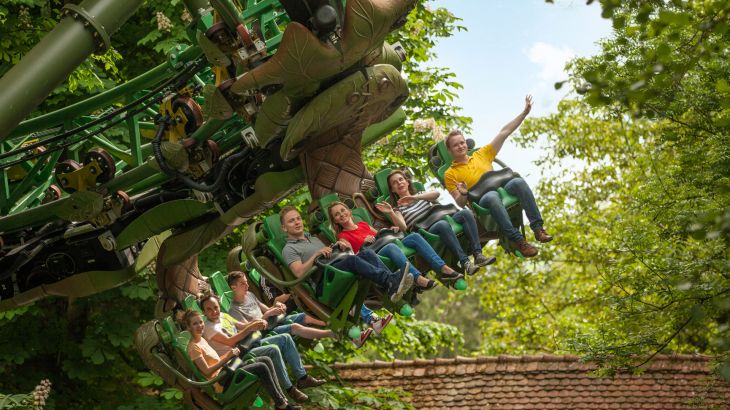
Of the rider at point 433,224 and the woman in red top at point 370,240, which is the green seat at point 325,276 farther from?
the rider at point 433,224

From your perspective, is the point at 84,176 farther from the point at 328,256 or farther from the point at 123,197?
the point at 328,256

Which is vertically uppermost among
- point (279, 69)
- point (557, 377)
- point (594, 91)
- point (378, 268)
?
point (279, 69)

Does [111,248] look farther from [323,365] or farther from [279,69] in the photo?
[323,365]

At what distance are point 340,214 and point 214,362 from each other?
178 cm

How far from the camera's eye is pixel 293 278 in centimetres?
952

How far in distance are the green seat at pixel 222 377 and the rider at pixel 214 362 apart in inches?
1.9

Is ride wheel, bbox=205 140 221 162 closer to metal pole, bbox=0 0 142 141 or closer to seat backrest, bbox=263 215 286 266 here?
seat backrest, bbox=263 215 286 266

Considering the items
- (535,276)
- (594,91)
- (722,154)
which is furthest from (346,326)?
(535,276)

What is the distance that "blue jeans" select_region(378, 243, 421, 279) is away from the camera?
30.0 ft

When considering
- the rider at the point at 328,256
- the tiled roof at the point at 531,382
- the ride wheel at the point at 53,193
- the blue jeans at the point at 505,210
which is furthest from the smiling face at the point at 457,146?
the tiled roof at the point at 531,382

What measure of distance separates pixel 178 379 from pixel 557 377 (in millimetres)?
8004

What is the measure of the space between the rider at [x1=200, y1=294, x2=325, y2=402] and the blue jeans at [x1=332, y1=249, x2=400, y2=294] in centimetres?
135

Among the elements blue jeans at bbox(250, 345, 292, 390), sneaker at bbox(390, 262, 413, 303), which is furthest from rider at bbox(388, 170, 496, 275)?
blue jeans at bbox(250, 345, 292, 390)

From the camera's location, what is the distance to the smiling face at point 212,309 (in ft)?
34.5
